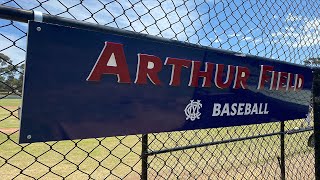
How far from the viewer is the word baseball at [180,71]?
5.36 ft

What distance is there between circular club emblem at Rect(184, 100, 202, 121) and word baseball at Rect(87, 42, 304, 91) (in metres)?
0.11

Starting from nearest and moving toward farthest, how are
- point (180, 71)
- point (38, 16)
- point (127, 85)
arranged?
point (38, 16), point (127, 85), point (180, 71)

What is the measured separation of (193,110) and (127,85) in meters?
0.53

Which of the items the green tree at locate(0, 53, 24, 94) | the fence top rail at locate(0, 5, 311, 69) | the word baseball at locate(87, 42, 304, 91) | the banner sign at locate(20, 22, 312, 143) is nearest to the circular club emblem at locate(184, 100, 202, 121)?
the banner sign at locate(20, 22, 312, 143)

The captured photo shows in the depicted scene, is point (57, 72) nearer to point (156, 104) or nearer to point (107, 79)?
point (107, 79)

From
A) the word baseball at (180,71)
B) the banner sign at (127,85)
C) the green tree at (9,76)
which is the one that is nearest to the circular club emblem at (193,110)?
the banner sign at (127,85)

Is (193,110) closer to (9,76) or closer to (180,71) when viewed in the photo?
(180,71)

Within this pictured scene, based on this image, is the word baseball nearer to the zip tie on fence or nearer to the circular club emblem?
the circular club emblem

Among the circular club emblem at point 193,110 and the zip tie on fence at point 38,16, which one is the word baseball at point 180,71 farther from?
the zip tie on fence at point 38,16

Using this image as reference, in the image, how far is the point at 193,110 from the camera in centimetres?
205

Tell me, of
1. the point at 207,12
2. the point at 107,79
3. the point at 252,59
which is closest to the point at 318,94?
the point at 252,59

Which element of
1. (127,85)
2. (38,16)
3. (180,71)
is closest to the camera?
(38,16)

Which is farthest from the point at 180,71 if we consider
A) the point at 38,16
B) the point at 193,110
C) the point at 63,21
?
the point at 38,16

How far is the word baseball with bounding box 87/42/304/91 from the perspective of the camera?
1.63m
